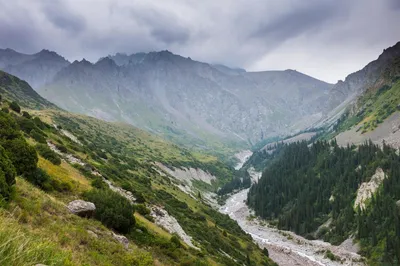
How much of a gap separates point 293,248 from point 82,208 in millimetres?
100028

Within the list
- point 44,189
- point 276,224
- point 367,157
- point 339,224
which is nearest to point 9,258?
point 44,189

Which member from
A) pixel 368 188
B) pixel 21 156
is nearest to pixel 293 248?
pixel 368 188

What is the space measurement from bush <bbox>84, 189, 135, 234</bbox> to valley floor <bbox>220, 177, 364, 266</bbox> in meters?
69.1

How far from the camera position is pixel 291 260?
300ft

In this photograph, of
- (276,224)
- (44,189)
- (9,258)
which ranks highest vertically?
(9,258)

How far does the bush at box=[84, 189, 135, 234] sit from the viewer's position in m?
26.4

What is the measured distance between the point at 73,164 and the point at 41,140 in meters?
5.63

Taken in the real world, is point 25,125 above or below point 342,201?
above

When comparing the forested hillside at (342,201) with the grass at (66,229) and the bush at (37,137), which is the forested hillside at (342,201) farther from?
the grass at (66,229)

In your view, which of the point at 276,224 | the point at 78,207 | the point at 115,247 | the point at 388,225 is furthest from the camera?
the point at 276,224

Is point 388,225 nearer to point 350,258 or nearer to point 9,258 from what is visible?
point 350,258

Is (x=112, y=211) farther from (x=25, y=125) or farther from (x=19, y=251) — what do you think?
(x=25, y=125)

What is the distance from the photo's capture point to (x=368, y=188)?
134 m

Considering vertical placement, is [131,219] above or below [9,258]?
below
